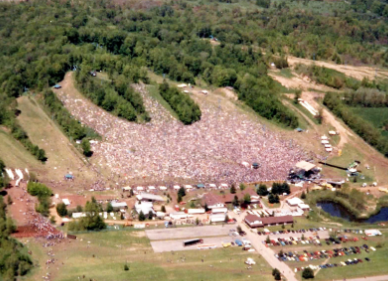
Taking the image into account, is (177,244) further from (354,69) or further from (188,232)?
(354,69)

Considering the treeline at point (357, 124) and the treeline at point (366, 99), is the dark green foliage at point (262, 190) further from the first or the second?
the treeline at point (366, 99)

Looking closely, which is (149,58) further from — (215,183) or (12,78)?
(215,183)

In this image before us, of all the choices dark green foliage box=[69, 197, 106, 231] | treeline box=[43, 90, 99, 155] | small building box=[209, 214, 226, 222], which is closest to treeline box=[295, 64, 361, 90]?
treeline box=[43, 90, 99, 155]

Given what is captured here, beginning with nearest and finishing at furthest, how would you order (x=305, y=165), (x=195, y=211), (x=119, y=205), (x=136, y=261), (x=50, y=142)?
(x=136, y=261) < (x=119, y=205) < (x=195, y=211) < (x=50, y=142) < (x=305, y=165)

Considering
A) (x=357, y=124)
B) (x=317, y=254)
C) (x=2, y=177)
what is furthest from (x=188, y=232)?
(x=357, y=124)

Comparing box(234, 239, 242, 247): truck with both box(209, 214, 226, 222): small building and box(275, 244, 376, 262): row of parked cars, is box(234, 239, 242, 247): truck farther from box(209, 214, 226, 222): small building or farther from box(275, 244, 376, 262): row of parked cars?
box(209, 214, 226, 222): small building

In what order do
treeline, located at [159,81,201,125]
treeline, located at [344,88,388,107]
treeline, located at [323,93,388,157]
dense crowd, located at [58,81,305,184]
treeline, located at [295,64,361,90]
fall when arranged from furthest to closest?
treeline, located at [295,64,361,90] → treeline, located at [344,88,388,107] → treeline, located at [159,81,201,125] → treeline, located at [323,93,388,157] → dense crowd, located at [58,81,305,184]
